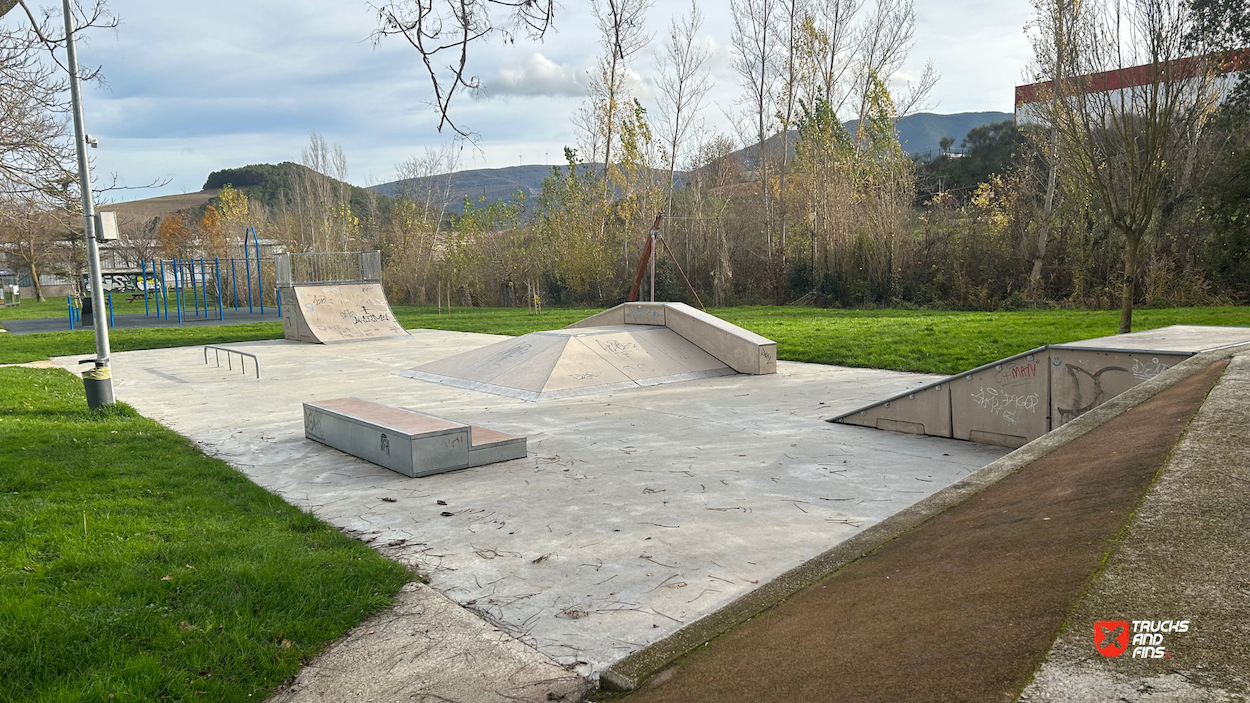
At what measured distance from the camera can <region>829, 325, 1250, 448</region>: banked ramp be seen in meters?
5.89

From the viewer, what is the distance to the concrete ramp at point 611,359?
1061cm

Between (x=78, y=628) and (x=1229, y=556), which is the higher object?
(x=1229, y=556)

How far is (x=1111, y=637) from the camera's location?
166 cm

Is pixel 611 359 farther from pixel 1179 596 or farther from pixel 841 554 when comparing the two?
pixel 1179 596

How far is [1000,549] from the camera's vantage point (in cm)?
255

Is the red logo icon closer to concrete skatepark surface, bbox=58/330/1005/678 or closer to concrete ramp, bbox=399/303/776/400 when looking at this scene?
concrete skatepark surface, bbox=58/330/1005/678

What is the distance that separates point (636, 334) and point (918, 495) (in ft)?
24.6

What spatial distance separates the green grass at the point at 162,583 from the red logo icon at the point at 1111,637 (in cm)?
281

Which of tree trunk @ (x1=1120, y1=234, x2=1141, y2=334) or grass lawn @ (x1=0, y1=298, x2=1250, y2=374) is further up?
tree trunk @ (x1=1120, y1=234, x2=1141, y2=334)

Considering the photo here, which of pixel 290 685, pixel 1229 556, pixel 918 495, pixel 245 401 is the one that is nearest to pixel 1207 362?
pixel 918 495

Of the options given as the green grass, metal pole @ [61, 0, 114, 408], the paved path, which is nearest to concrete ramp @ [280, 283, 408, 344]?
metal pole @ [61, 0, 114, 408]

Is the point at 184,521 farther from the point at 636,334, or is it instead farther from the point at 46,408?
the point at 636,334

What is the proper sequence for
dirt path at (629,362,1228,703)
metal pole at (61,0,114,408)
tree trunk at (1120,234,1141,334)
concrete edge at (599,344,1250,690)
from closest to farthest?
dirt path at (629,362,1228,703) < concrete edge at (599,344,1250,690) < metal pole at (61,0,114,408) < tree trunk at (1120,234,1141,334)

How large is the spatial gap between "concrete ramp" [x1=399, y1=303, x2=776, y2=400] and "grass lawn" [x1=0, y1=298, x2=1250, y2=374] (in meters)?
1.71
